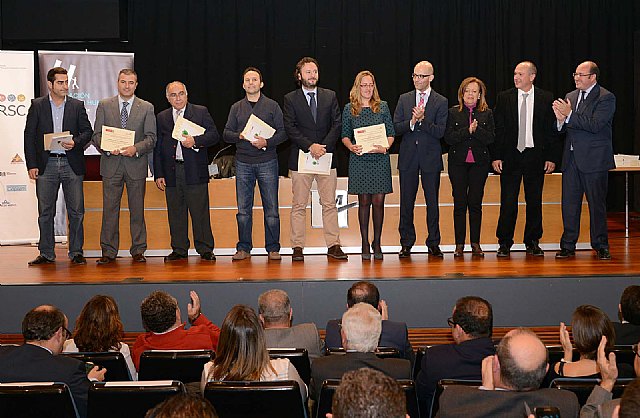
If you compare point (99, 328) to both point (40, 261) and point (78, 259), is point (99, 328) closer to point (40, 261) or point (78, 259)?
point (78, 259)

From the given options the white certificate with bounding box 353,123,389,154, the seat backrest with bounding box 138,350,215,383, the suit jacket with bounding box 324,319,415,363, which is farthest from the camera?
the white certificate with bounding box 353,123,389,154

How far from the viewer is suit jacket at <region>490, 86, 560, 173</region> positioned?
709 centimetres

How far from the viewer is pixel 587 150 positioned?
22.9 ft

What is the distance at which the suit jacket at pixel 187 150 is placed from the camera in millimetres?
7145

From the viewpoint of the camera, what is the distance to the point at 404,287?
6.14 metres

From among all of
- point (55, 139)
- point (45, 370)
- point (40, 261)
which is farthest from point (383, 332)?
point (40, 261)

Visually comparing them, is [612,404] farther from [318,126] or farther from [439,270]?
[318,126]

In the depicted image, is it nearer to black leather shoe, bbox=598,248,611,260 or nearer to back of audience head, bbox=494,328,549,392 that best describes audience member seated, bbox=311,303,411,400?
back of audience head, bbox=494,328,549,392

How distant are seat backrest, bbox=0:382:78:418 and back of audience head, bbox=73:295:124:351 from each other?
0.95 metres

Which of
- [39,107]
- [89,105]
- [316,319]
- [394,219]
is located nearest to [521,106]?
[394,219]

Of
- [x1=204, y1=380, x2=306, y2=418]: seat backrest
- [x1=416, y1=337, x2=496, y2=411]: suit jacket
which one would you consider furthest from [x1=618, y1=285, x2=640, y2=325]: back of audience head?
[x1=204, y1=380, x2=306, y2=418]: seat backrest

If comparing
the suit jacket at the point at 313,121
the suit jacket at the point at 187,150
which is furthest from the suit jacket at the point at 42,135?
the suit jacket at the point at 313,121

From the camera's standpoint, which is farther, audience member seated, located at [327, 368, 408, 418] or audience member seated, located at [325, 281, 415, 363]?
audience member seated, located at [325, 281, 415, 363]

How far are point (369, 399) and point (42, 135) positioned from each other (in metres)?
5.70
